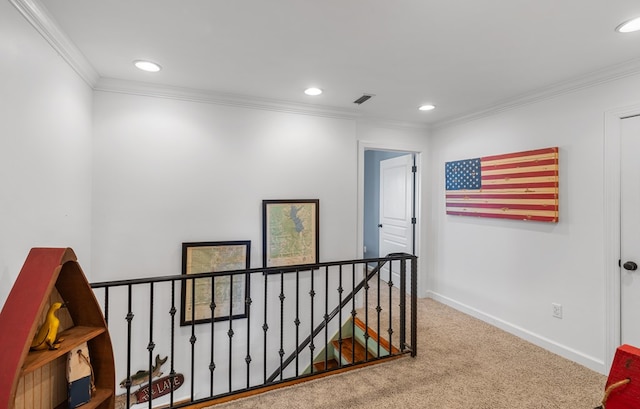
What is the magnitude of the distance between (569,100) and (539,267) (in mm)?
1479

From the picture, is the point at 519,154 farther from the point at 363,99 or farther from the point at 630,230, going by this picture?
the point at 363,99

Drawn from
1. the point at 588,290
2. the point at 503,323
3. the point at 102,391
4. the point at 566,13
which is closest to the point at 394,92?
the point at 566,13

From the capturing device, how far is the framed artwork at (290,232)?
3.08m

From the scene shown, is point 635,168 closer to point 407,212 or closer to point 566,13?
point 566,13

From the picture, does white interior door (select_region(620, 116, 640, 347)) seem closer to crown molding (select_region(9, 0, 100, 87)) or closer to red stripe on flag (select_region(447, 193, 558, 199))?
red stripe on flag (select_region(447, 193, 558, 199))

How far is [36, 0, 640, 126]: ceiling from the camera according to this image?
5.27 feet

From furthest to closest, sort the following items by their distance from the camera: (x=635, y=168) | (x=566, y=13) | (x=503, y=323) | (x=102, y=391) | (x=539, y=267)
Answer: (x=503, y=323), (x=539, y=267), (x=635, y=168), (x=566, y=13), (x=102, y=391)

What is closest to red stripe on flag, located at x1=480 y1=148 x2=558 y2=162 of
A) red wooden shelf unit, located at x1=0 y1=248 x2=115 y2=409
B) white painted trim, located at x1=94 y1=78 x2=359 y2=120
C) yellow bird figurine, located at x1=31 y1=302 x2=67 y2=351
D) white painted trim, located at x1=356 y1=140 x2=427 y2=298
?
white painted trim, located at x1=356 y1=140 x2=427 y2=298

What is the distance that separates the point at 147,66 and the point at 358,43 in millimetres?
1581

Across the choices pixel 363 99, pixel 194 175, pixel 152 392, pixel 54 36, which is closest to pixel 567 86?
pixel 363 99

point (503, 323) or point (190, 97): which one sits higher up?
point (190, 97)

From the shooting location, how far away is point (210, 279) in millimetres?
2834

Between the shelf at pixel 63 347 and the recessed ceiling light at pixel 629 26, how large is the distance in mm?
3219

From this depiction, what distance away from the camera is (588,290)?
8.09 ft
